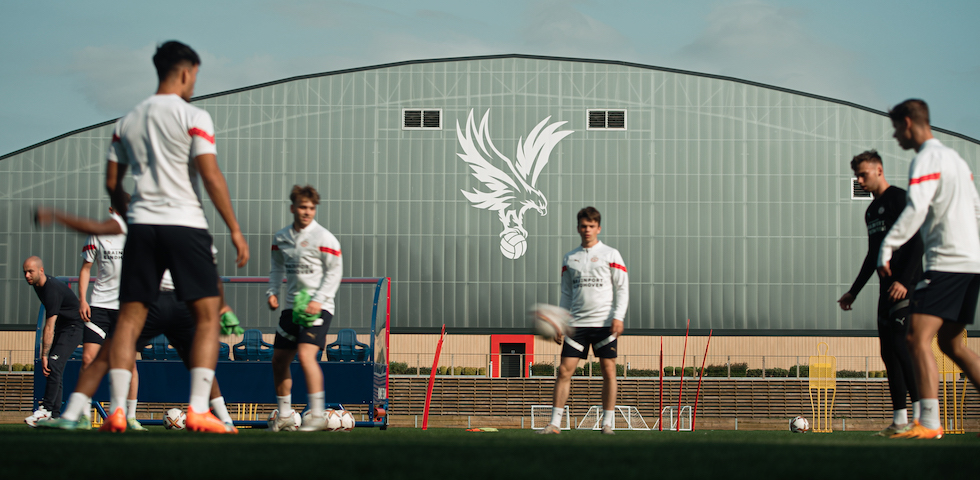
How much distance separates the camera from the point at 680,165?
36344 mm

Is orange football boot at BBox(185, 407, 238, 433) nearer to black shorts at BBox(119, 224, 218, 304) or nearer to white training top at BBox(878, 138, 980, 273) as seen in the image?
black shorts at BBox(119, 224, 218, 304)

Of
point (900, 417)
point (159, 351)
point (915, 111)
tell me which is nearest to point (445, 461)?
point (915, 111)

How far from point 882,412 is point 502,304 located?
597 inches

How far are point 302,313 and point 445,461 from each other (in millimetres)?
3784

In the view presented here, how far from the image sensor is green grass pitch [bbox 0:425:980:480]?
107 inches

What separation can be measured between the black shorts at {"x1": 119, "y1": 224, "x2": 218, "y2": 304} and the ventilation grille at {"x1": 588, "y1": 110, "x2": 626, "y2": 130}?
32540 millimetres

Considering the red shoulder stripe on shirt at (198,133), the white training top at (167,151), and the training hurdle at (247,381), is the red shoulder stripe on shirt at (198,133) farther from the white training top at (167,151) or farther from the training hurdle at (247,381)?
the training hurdle at (247,381)

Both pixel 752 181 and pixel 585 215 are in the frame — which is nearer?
pixel 585 215

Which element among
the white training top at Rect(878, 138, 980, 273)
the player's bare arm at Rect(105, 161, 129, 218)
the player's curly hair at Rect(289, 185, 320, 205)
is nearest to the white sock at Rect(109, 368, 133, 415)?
the player's bare arm at Rect(105, 161, 129, 218)

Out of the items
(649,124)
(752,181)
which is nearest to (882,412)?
(752,181)

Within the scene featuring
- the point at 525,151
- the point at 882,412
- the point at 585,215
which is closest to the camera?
the point at 585,215

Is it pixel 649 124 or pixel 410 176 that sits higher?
pixel 649 124

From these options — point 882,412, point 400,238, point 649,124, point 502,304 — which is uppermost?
point 649,124

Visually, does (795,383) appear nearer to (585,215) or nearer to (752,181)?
(752,181)
